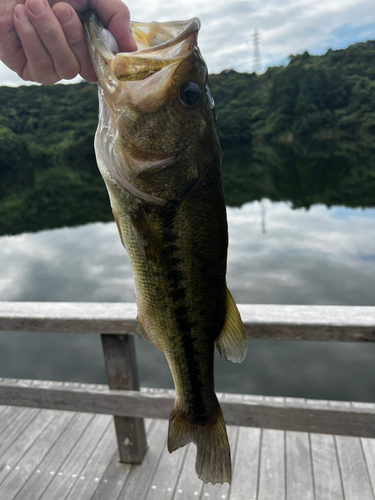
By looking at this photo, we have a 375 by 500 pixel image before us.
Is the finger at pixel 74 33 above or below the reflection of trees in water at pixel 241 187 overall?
above

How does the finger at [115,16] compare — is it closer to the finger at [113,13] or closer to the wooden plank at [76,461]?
the finger at [113,13]

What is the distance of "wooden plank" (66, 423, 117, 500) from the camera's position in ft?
8.77

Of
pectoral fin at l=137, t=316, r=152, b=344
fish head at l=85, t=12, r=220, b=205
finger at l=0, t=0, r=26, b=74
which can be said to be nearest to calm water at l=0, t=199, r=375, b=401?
pectoral fin at l=137, t=316, r=152, b=344

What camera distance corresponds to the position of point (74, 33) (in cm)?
96

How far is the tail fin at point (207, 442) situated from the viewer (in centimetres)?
121

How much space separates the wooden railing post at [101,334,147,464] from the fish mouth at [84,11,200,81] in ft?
6.01

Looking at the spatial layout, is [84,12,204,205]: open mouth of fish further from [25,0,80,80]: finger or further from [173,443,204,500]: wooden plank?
[173,443,204,500]: wooden plank

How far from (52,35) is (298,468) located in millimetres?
2892

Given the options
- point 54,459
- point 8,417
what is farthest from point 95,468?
point 8,417

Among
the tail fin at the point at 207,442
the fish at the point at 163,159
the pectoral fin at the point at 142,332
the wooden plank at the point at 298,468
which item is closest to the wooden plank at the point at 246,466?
the wooden plank at the point at 298,468

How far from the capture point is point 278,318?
2.10m

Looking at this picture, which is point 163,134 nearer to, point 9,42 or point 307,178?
point 9,42

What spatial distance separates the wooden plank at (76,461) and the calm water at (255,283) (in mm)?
3762

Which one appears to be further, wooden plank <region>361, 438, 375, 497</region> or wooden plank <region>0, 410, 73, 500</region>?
wooden plank <region>0, 410, 73, 500</region>
